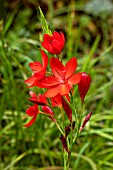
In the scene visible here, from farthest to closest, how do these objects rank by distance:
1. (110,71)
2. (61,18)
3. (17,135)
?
1. (61,18)
2. (110,71)
3. (17,135)

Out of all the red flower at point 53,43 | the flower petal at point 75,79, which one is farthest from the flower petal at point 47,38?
the flower petal at point 75,79

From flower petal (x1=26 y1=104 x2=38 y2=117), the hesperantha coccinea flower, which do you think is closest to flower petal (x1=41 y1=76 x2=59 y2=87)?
the hesperantha coccinea flower

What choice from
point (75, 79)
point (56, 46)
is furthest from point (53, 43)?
point (75, 79)

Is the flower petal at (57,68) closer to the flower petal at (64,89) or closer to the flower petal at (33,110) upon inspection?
the flower petal at (64,89)

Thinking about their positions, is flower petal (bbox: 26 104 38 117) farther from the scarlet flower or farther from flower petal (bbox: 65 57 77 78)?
flower petal (bbox: 65 57 77 78)

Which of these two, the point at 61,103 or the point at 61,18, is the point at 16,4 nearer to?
the point at 61,18

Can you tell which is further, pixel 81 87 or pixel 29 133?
pixel 29 133

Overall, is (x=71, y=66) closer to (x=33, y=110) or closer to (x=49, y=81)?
(x=49, y=81)

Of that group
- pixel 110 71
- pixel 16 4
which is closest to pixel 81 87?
pixel 110 71
